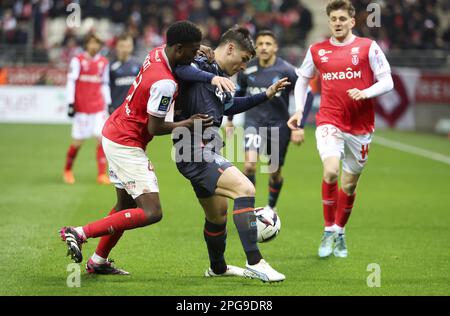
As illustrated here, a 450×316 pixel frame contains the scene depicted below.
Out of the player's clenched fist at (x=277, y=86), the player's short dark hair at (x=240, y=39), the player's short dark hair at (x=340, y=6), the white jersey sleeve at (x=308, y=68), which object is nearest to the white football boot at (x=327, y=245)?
the white jersey sleeve at (x=308, y=68)

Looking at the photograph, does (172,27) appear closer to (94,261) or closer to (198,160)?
(198,160)

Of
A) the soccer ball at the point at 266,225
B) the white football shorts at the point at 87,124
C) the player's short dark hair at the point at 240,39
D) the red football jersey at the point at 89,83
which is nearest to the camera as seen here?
the player's short dark hair at the point at 240,39

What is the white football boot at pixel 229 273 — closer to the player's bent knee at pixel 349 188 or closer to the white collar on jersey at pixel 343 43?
the player's bent knee at pixel 349 188

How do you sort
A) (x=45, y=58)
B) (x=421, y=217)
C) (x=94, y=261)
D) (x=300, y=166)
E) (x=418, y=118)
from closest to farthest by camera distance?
1. (x=94, y=261)
2. (x=421, y=217)
3. (x=300, y=166)
4. (x=418, y=118)
5. (x=45, y=58)

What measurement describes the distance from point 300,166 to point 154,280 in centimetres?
1095

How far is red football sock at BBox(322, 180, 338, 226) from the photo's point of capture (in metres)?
9.50

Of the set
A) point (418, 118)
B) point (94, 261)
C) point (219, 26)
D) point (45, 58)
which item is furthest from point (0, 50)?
point (94, 261)

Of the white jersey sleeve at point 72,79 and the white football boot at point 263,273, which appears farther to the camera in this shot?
the white jersey sleeve at point 72,79

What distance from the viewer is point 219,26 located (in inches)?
1196

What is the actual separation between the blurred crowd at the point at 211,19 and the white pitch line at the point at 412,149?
620cm

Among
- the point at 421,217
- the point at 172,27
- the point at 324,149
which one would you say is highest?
the point at 172,27

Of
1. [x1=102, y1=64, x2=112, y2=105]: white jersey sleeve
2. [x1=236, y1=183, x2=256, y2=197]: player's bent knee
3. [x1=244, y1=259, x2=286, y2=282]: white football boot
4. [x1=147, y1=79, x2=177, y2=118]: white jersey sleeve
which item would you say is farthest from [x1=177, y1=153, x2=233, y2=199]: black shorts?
[x1=102, y1=64, x2=112, y2=105]: white jersey sleeve

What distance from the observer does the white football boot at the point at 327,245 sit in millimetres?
9320

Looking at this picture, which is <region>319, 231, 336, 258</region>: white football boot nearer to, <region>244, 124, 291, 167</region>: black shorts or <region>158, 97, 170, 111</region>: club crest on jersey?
<region>244, 124, 291, 167</region>: black shorts
